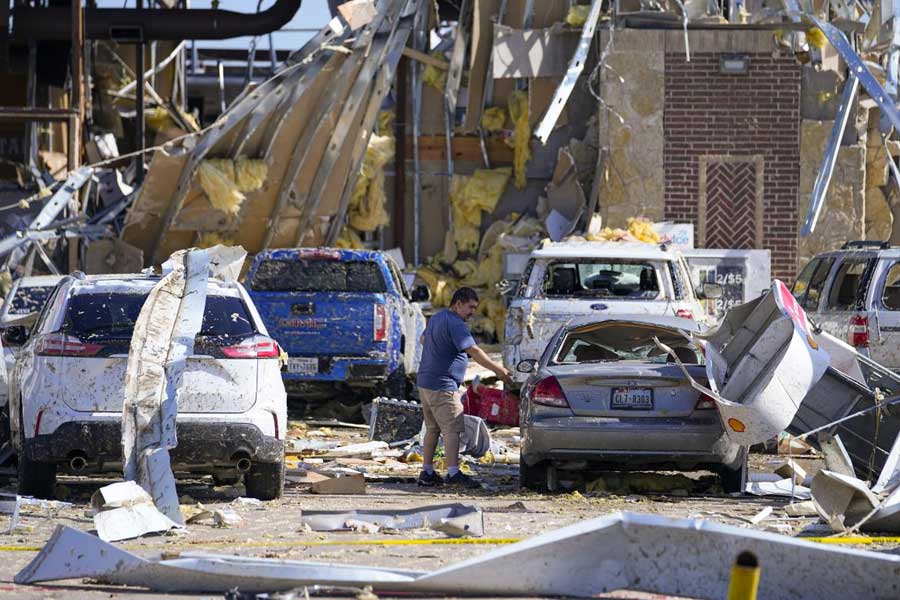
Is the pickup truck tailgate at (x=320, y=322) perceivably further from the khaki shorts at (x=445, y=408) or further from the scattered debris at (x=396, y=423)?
the khaki shorts at (x=445, y=408)

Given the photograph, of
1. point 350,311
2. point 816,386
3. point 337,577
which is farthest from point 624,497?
point 350,311

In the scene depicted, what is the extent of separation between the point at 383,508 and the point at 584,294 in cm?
638

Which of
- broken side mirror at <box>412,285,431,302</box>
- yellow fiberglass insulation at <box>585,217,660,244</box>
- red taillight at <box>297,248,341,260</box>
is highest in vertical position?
yellow fiberglass insulation at <box>585,217,660,244</box>

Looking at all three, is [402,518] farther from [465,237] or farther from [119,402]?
[465,237]

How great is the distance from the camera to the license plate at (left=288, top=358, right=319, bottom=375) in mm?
17609

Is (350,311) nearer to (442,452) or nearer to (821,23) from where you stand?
(442,452)

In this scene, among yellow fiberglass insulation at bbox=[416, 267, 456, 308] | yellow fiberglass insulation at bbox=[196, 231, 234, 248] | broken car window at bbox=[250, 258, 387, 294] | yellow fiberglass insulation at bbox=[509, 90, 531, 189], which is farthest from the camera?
yellow fiberglass insulation at bbox=[509, 90, 531, 189]

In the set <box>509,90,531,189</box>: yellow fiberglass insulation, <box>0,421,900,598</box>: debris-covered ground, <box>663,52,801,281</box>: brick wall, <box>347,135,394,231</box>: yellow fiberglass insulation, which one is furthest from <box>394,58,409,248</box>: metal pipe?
<box>0,421,900,598</box>: debris-covered ground

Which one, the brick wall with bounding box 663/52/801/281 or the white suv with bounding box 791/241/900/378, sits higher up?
the brick wall with bounding box 663/52/801/281

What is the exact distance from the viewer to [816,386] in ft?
38.2

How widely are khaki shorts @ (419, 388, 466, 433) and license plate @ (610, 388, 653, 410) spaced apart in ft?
5.17

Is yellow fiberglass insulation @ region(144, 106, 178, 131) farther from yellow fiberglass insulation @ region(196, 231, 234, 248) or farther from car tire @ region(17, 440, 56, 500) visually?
car tire @ region(17, 440, 56, 500)

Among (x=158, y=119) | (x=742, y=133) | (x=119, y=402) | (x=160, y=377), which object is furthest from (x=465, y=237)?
(x=160, y=377)

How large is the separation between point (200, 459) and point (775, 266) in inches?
623
